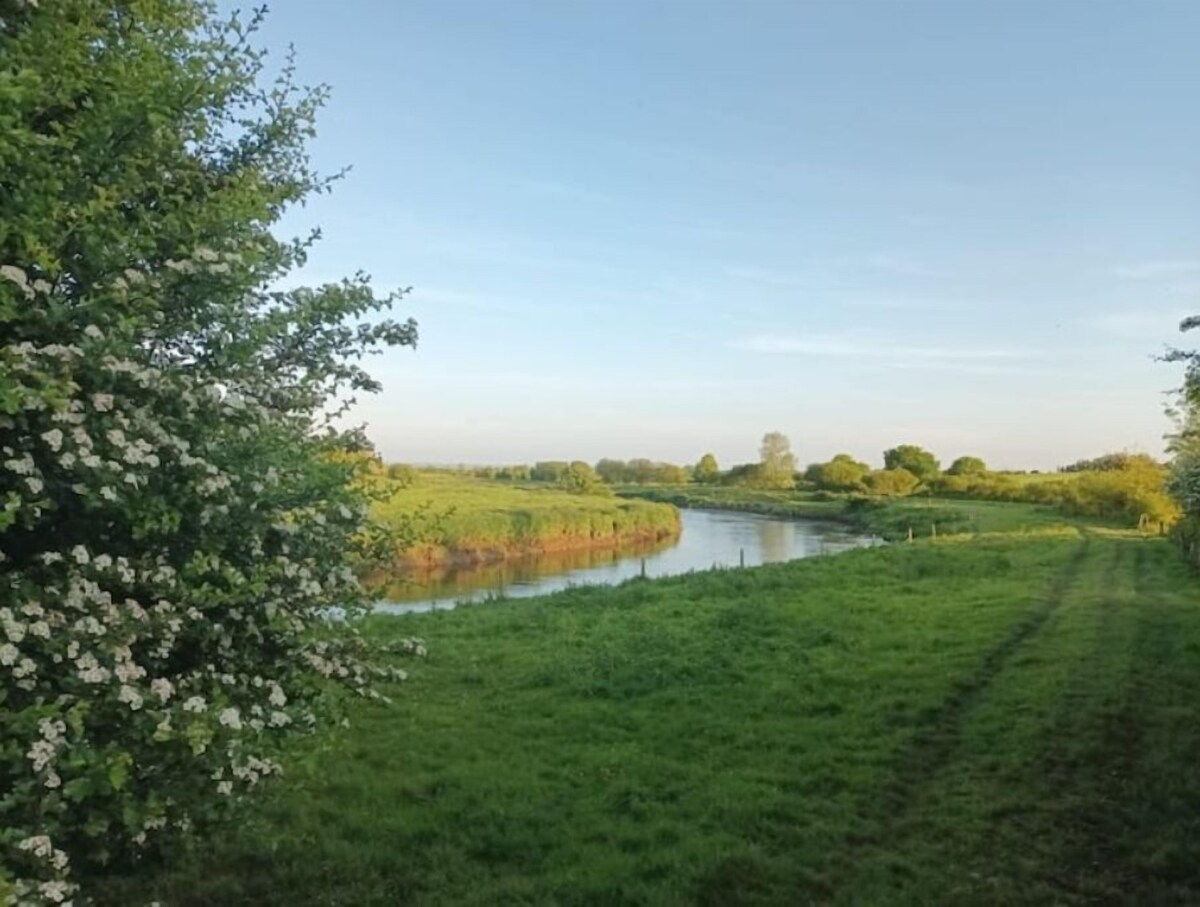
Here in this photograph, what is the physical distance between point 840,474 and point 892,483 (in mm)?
12278

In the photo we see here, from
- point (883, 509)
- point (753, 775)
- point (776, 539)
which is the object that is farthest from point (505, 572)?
point (883, 509)

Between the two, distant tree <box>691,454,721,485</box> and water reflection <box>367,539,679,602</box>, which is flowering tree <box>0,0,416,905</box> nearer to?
water reflection <box>367,539,679,602</box>

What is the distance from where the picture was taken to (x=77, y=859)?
5980 mm

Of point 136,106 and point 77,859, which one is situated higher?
point 136,106

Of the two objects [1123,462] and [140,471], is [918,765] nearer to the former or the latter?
[140,471]

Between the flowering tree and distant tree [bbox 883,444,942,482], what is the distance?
121m

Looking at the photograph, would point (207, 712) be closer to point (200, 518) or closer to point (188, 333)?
point (200, 518)

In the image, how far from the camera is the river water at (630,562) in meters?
36.2

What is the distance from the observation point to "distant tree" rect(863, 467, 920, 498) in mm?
109688

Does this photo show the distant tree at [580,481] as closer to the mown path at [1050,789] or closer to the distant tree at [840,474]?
the distant tree at [840,474]

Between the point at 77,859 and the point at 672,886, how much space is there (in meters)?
4.50

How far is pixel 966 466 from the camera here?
401ft

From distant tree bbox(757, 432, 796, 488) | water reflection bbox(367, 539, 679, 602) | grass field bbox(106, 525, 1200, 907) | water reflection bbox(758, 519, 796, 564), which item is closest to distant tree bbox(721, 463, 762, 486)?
distant tree bbox(757, 432, 796, 488)

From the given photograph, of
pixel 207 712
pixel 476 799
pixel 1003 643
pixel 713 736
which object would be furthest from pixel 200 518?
pixel 1003 643
